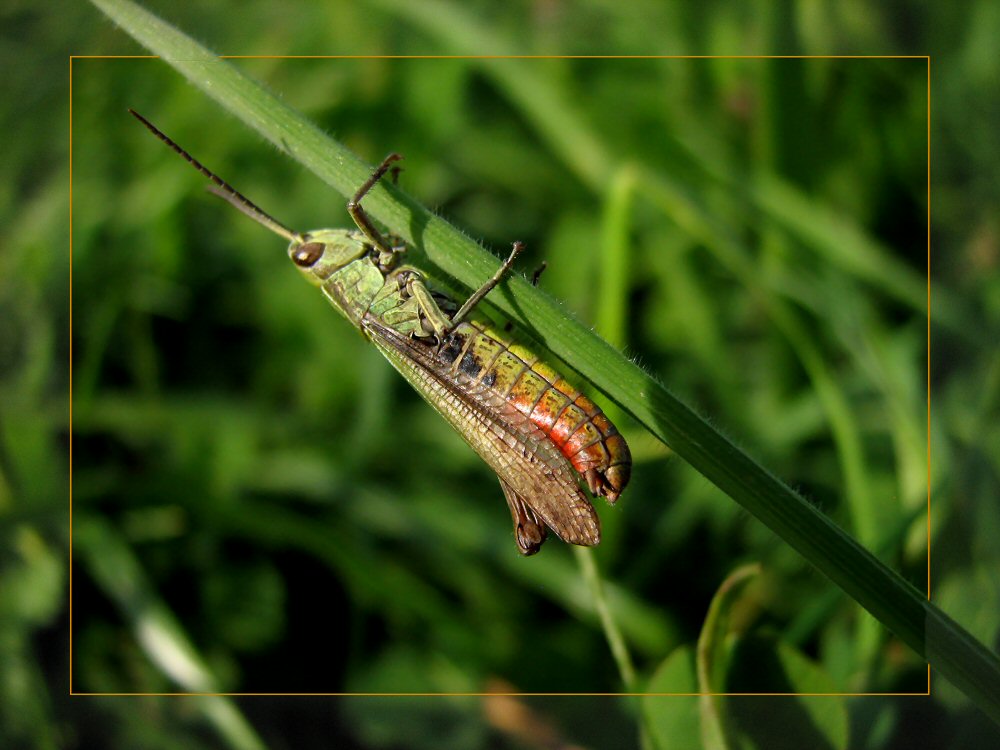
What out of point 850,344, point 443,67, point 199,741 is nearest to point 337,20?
point 443,67

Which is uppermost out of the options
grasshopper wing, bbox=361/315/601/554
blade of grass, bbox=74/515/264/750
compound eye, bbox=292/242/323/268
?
compound eye, bbox=292/242/323/268

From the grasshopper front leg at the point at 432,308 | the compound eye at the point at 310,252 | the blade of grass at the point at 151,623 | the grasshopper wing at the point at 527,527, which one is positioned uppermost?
the compound eye at the point at 310,252

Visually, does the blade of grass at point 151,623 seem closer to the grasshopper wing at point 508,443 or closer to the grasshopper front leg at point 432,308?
the grasshopper wing at point 508,443

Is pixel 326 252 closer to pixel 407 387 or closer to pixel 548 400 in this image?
pixel 548 400

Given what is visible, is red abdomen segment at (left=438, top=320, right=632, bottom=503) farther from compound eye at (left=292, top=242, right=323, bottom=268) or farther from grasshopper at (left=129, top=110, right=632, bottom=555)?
compound eye at (left=292, top=242, right=323, bottom=268)

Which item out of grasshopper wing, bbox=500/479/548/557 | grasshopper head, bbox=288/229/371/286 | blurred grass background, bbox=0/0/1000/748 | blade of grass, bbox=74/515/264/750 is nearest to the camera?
grasshopper wing, bbox=500/479/548/557

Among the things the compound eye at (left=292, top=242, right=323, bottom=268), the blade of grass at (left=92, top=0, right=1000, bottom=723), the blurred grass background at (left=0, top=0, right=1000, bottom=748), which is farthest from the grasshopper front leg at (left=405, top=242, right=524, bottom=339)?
the blurred grass background at (left=0, top=0, right=1000, bottom=748)

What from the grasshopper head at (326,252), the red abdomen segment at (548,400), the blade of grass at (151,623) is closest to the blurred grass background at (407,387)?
the blade of grass at (151,623)
